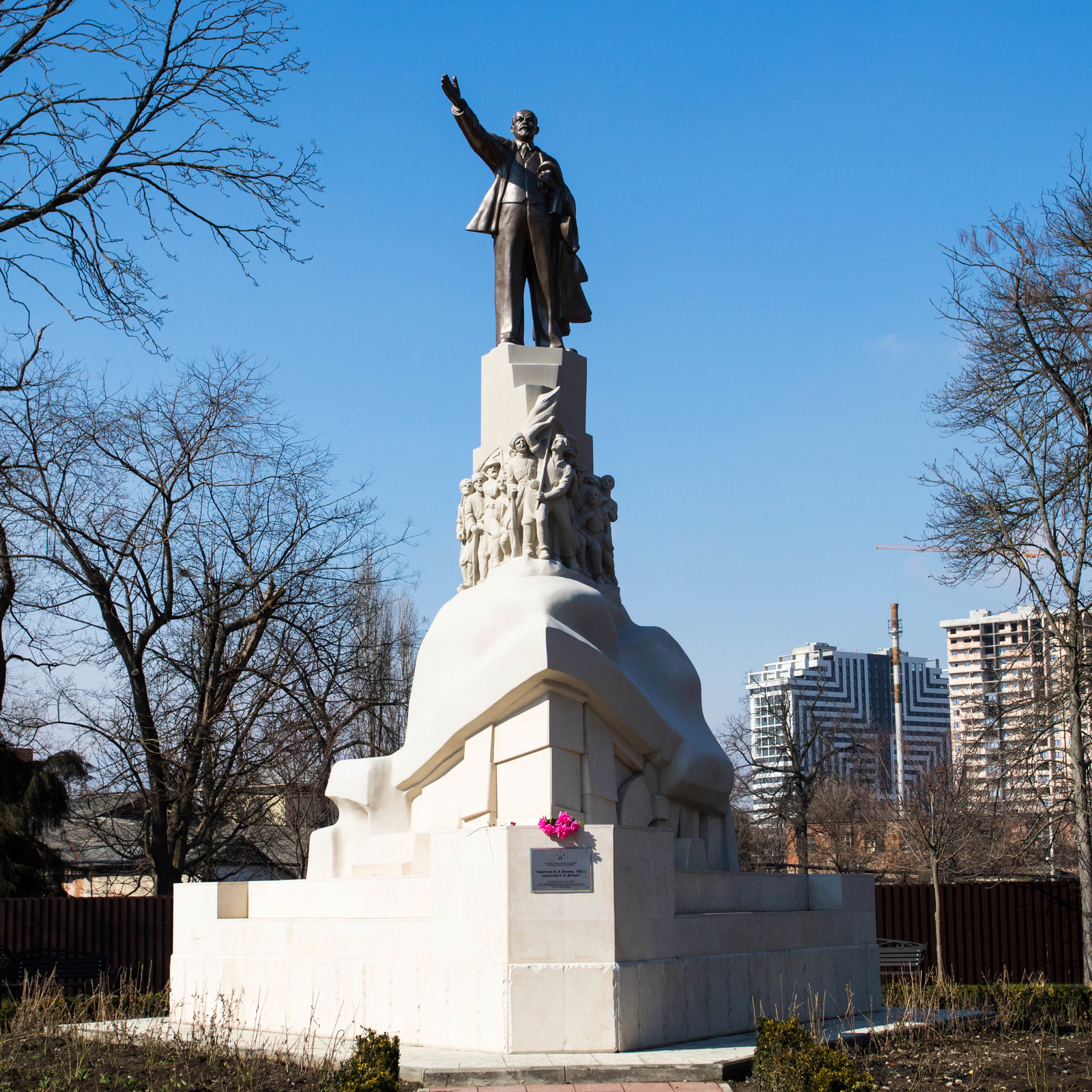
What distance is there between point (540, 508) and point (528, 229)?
350cm

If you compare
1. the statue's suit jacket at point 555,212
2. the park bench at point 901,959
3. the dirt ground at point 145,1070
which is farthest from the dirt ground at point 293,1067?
the statue's suit jacket at point 555,212

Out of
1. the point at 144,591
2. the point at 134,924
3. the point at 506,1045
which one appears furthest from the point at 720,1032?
the point at 144,591

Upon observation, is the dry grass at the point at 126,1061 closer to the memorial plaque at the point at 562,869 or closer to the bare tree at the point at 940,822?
the memorial plaque at the point at 562,869

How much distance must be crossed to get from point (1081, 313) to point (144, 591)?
48.0 feet

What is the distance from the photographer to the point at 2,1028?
35.5ft

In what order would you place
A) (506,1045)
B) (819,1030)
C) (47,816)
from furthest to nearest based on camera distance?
(47,816) < (819,1030) < (506,1045)

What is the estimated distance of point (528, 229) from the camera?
1359 cm

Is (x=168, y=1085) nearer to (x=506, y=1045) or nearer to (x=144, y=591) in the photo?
(x=506, y=1045)

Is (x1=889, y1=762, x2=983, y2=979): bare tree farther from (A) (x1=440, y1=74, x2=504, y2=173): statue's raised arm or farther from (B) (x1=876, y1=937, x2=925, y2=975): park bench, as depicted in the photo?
(A) (x1=440, y1=74, x2=504, y2=173): statue's raised arm

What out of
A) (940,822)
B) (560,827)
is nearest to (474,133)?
(560,827)

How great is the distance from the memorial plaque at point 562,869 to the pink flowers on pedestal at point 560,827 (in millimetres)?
109

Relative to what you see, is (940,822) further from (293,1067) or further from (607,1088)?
(293,1067)

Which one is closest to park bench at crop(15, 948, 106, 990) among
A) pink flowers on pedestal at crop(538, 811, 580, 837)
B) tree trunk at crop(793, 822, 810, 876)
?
pink flowers on pedestal at crop(538, 811, 580, 837)

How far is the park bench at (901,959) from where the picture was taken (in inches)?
607
